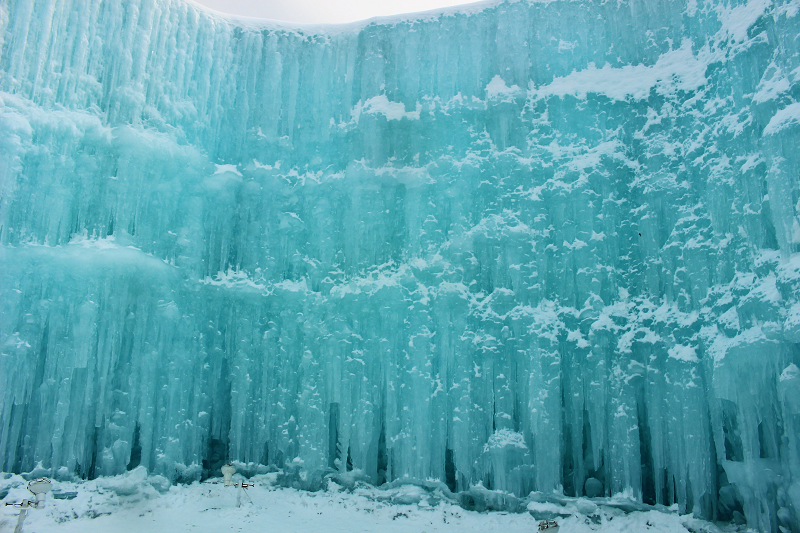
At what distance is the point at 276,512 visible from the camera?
359 inches

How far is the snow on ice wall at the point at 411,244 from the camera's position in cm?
847

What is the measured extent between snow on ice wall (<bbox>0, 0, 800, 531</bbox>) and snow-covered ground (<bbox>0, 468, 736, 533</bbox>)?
1.19 ft

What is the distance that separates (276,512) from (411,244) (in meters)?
5.27

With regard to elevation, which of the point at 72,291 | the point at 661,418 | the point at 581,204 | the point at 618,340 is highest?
the point at 581,204

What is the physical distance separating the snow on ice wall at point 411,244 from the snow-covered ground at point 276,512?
0.36 m

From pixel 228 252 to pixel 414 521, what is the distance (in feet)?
19.9

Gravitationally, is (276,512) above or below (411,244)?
below

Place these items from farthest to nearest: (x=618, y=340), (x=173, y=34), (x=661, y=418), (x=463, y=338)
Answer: (x=173, y=34)
(x=463, y=338)
(x=618, y=340)
(x=661, y=418)

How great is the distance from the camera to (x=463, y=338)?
31.8 feet

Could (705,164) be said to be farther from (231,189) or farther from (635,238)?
(231,189)

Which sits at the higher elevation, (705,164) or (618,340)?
(705,164)

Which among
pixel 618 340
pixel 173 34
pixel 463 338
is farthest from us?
pixel 173 34

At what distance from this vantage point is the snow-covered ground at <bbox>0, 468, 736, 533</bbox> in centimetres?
824

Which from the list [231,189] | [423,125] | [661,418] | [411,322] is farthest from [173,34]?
[661,418]
